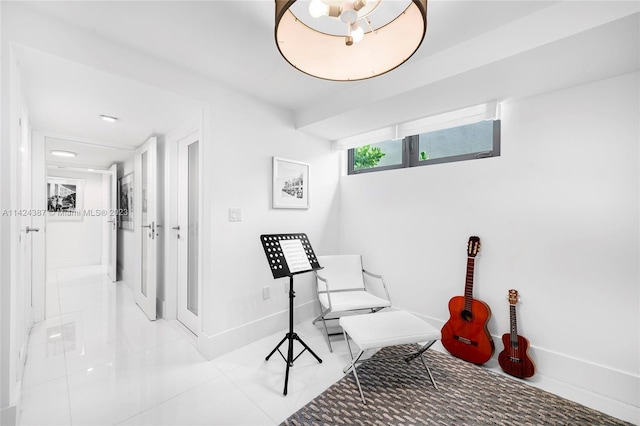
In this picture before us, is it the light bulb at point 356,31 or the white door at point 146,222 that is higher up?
the light bulb at point 356,31

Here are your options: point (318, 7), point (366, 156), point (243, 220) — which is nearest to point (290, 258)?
point (243, 220)

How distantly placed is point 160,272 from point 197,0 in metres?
2.85

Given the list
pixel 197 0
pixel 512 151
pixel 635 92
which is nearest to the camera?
pixel 197 0

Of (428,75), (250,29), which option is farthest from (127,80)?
(428,75)

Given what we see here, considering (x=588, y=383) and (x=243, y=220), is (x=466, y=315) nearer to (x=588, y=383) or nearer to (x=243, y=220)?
(x=588, y=383)

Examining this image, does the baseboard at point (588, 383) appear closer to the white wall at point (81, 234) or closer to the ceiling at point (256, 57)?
the ceiling at point (256, 57)

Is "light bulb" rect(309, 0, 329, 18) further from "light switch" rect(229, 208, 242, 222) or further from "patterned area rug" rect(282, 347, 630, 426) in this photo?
"patterned area rug" rect(282, 347, 630, 426)

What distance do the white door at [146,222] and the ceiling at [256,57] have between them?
0.67m

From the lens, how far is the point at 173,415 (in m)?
1.62

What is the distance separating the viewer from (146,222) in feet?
10.8

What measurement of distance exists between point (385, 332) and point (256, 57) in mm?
2159

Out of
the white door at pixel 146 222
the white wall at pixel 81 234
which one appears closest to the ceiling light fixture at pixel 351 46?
the white door at pixel 146 222

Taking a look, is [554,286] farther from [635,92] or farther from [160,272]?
[160,272]

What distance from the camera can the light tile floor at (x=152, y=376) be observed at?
162cm
